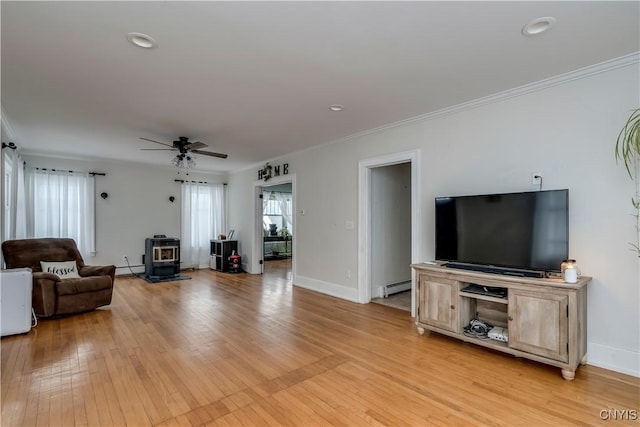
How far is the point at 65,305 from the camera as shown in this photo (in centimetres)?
404

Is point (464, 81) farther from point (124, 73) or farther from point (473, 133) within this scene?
point (124, 73)

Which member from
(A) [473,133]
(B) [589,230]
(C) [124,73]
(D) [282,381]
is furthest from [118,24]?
(B) [589,230]

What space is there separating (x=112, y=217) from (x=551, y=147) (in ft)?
25.7

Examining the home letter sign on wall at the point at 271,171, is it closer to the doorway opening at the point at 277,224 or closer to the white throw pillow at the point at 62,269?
the doorway opening at the point at 277,224

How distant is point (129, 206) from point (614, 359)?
8261 millimetres

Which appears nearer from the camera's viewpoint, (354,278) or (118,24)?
(118,24)

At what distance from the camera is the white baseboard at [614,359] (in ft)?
8.17

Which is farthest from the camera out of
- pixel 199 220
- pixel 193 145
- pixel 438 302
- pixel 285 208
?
pixel 285 208

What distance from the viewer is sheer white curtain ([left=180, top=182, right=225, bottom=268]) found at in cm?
776

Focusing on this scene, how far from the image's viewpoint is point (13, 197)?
498 centimetres

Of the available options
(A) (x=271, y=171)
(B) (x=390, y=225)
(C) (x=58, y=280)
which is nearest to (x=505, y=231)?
(B) (x=390, y=225)

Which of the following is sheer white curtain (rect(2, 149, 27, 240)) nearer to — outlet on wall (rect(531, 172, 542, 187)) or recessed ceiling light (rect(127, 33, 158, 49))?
recessed ceiling light (rect(127, 33, 158, 49))

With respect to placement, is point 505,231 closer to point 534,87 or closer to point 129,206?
point 534,87

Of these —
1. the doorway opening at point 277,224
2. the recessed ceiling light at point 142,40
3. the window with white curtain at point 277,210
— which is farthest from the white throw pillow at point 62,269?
the window with white curtain at point 277,210
